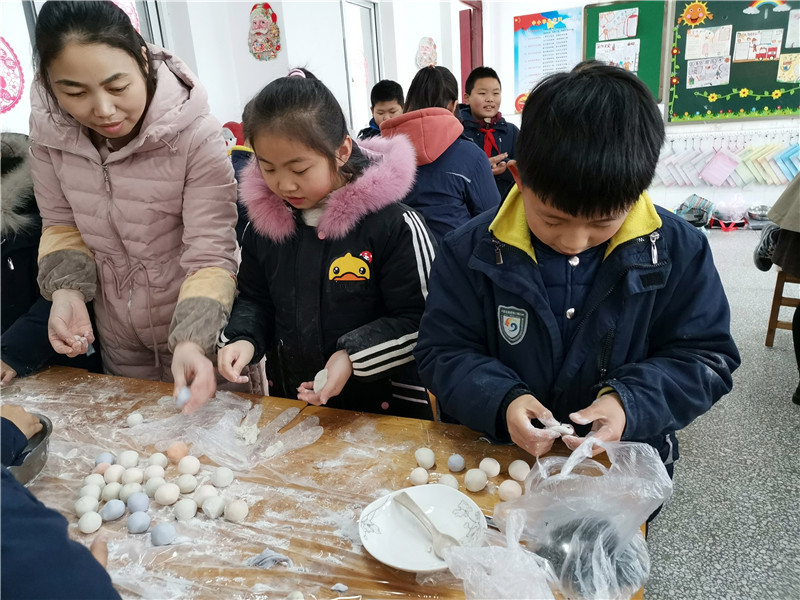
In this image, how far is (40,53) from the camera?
3.62 feet

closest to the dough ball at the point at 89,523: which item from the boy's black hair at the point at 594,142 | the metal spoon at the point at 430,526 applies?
the metal spoon at the point at 430,526

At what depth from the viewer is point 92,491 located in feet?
3.11

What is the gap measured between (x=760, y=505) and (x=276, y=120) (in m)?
2.04

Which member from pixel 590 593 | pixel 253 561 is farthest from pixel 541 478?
pixel 253 561

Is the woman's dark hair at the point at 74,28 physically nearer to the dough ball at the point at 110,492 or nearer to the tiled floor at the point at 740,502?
the dough ball at the point at 110,492

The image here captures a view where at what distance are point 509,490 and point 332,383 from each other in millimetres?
→ 426

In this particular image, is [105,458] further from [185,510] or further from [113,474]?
[185,510]

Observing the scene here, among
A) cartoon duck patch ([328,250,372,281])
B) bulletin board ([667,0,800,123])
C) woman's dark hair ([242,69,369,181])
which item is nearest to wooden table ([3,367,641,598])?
cartoon duck patch ([328,250,372,281])

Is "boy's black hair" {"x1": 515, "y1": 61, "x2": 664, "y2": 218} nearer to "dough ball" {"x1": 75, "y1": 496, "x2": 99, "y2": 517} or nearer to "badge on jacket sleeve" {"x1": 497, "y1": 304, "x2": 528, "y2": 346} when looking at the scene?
"badge on jacket sleeve" {"x1": 497, "y1": 304, "x2": 528, "y2": 346}

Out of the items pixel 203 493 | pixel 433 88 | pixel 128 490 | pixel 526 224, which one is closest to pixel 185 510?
pixel 203 493

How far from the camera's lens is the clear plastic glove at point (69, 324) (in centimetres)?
129

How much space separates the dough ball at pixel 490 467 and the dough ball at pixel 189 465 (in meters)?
0.54

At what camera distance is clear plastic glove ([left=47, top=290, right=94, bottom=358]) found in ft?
4.23

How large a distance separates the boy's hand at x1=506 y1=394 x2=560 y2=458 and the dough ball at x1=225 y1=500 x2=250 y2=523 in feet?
1.52
